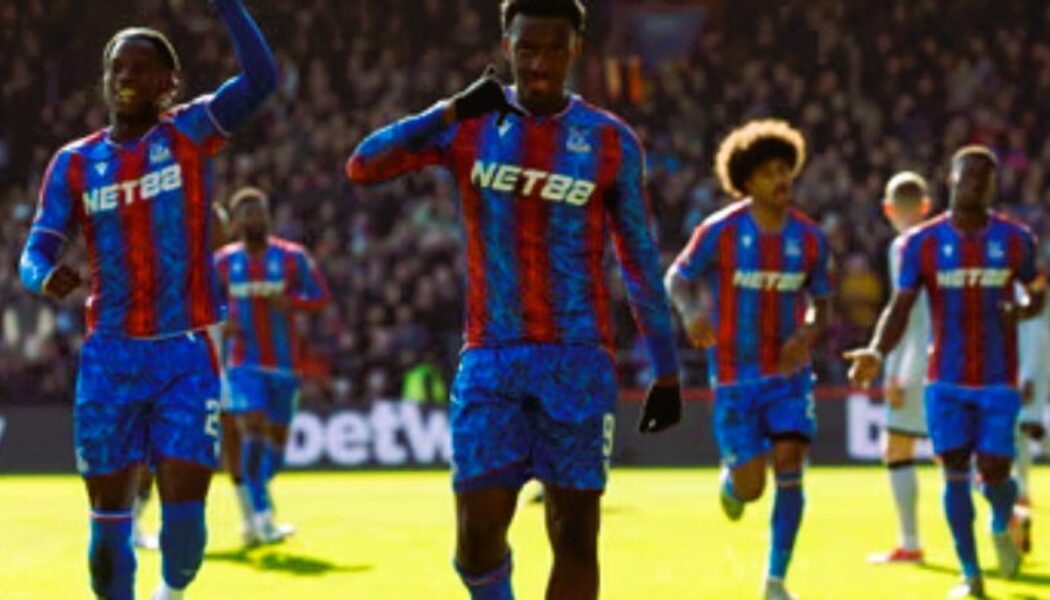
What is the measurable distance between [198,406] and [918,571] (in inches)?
215

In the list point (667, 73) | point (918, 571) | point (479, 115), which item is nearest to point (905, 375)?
point (918, 571)

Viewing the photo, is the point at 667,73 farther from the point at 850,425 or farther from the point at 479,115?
the point at 479,115

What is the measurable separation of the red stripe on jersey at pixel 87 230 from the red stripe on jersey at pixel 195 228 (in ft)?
1.08

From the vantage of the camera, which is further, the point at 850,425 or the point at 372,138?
the point at 850,425

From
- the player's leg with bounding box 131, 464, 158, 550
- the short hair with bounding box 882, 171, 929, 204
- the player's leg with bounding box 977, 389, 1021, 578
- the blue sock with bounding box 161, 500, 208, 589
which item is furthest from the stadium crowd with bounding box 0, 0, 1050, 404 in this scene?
the blue sock with bounding box 161, 500, 208, 589

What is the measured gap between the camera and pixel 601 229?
618 cm

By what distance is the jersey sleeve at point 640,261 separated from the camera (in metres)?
6.12

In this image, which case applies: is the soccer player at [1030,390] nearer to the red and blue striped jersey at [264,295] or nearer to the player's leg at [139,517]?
the red and blue striped jersey at [264,295]

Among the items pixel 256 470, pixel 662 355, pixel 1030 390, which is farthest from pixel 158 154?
pixel 1030 390

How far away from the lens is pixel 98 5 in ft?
103

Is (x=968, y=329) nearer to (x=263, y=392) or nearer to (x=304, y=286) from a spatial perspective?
(x=304, y=286)

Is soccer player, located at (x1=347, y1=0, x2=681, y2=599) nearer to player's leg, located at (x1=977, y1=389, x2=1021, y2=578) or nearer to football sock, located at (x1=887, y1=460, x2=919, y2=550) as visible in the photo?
player's leg, located at (x1=977, y1=389, x2=1021, y2=578)

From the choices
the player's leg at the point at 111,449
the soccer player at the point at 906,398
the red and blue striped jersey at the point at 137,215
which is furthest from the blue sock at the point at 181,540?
the soccer player at the point at 906,398

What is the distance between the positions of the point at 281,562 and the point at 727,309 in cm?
350
